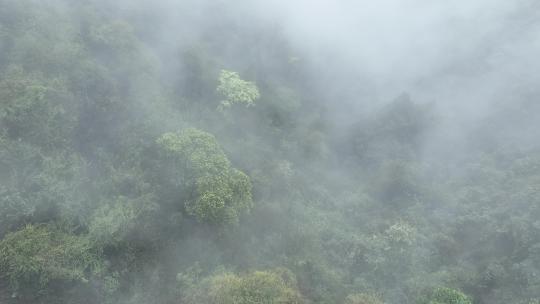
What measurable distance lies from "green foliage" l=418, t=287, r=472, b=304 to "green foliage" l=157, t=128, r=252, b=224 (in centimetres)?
885

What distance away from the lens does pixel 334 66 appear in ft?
120

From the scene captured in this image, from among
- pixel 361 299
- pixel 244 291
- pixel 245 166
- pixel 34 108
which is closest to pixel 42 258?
pixel 34 108

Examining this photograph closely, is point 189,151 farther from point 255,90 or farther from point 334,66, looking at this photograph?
point 334,66

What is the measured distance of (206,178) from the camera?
62.9ft

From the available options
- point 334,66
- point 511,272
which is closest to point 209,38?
point 334,66

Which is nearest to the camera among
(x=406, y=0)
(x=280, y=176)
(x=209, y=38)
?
(x=280, y=176)

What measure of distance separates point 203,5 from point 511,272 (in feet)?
95.6

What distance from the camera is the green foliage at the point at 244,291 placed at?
15406 millimetres

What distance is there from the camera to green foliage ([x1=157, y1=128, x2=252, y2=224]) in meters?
18.7

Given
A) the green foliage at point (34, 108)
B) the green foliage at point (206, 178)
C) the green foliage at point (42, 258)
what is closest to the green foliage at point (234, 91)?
the green foliage at point (206, 178)

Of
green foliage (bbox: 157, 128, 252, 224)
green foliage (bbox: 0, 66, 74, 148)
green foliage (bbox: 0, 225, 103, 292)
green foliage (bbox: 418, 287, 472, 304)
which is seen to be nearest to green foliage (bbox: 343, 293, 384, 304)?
green foliage (bbox: 418, 287, 472, 304)

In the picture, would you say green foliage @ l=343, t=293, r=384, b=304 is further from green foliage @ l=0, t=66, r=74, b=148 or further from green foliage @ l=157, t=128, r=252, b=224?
green foliage @ l=0, t=66, r=74, b=148

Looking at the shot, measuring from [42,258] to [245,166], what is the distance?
1107 centimetres

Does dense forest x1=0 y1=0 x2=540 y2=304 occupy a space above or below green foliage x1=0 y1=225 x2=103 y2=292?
above
